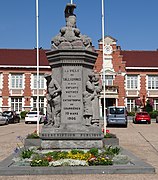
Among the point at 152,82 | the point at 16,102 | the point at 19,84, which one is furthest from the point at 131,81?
the point at 16,102

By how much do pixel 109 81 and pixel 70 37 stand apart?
41758 mm

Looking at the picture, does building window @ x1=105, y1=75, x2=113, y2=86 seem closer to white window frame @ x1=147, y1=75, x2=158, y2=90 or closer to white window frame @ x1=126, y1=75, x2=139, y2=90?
white window frame @ x1=126, y1=75, x2=139, y2=90

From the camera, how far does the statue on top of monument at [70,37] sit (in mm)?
10899

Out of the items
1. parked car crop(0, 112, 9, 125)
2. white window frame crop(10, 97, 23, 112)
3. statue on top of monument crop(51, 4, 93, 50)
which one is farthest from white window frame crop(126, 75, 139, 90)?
statue on top of monument crop(51, 4, 93, 50)

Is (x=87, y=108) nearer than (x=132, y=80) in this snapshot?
Yes

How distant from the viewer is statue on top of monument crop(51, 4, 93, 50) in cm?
1090

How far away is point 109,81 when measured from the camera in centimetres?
5253

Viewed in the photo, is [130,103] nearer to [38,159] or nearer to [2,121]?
[2,121]

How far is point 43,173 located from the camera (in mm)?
7992

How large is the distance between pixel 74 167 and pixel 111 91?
4295 centimetres

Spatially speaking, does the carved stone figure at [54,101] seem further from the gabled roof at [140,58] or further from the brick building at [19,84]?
the gabled roof at [140,58]

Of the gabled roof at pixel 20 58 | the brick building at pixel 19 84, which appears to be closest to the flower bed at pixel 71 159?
the brick building at pixel 19 84

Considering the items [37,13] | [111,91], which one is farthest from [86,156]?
[111,91]

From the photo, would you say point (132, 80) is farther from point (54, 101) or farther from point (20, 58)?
point (54, 101)
